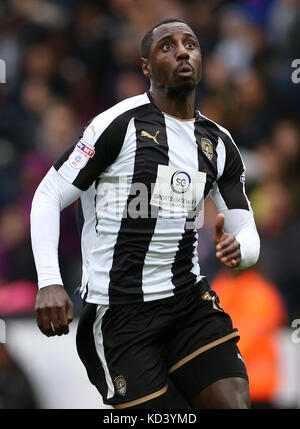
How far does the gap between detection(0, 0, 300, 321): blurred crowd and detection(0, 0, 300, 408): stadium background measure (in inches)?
0.5

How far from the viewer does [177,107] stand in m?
4.20

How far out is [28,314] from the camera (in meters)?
6.88

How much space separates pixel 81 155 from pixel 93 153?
2.5 inches

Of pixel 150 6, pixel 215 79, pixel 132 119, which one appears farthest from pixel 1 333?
pixel 150 6

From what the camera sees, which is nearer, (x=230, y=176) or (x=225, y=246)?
(x=225, y=246)

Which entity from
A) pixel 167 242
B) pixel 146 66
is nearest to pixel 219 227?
pixel 167 242

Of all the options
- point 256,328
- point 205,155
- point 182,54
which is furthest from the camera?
point 256,328

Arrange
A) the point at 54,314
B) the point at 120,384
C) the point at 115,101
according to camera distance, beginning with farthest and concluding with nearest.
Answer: the point at 115,101, the point at 120,384, the point at 54,314

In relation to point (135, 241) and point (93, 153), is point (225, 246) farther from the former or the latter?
point (93, 153)

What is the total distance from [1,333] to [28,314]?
53cm

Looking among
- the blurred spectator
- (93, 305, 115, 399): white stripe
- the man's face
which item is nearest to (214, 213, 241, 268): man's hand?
(93, 305, 115, 399): white stripe

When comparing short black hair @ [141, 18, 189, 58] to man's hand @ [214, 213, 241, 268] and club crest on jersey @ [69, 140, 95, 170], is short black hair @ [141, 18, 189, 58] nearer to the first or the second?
club crest on jersey @ [69, 140, 95, 170]
